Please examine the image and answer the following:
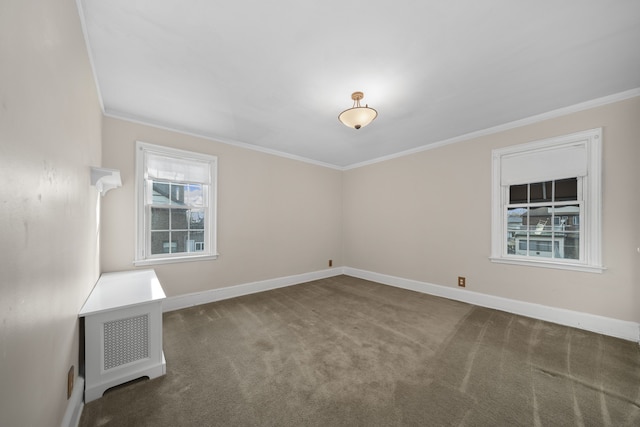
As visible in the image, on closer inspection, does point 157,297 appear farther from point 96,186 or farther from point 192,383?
point 96,186

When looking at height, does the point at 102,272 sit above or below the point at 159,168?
below

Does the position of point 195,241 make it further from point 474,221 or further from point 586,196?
point 586,196

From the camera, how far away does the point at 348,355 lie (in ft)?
7.45

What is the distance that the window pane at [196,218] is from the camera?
11.9 feet

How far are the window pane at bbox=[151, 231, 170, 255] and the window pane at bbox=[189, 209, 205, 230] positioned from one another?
0.35 meters

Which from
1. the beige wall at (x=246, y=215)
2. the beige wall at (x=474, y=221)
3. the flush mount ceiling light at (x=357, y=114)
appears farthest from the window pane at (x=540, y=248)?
the beige wall at (x=246, y=215)

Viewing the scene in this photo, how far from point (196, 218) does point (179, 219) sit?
23cm

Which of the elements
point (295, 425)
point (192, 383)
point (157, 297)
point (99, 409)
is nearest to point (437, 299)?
point (295, 425)

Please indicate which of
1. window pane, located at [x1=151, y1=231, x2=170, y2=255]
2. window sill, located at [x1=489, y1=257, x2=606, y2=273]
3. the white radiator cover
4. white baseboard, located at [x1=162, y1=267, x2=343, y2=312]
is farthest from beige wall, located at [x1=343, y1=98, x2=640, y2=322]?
the white radiator cover

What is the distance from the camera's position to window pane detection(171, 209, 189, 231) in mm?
3465

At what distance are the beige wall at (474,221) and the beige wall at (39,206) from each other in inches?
169

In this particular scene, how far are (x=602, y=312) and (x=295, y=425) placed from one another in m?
3.49

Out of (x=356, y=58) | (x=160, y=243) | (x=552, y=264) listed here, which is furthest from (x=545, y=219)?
(x=160, y=243)

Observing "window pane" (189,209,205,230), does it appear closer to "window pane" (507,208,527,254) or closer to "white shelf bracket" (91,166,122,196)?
"white shelf bracket" (91,166,122,196)
